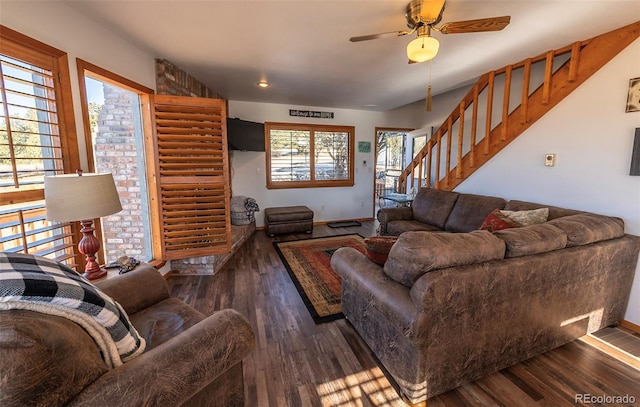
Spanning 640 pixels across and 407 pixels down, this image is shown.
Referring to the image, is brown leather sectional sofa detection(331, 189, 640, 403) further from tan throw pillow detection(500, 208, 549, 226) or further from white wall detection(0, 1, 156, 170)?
white wall detection(0, 1, 156, 170)

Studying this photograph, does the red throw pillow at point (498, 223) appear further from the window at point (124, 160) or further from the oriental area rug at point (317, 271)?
the window at point (124, 160)

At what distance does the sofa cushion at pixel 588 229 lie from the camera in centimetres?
180

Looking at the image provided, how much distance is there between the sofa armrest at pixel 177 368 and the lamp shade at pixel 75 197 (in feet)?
3.43

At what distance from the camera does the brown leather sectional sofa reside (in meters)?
1.43

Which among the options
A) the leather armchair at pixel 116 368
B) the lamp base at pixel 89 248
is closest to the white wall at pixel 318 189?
the lamp base at pixel 89 248

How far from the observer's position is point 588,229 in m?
1.88

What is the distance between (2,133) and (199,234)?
1891mm

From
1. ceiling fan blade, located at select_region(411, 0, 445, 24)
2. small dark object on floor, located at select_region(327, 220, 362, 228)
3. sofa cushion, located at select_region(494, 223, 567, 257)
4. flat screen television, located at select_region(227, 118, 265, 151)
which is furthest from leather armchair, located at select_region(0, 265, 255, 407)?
small dark object on floor, located at select_region(327, 220, 362, 228)

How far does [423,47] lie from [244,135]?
11.3 feet

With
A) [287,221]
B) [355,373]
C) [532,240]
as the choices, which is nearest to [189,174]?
[287,221]

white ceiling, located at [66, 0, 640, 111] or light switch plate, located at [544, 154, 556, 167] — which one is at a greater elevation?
white ceiling, located at [66, 0, 640, 111]

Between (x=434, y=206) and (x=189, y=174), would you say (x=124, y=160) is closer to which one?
(x=189, y=174)

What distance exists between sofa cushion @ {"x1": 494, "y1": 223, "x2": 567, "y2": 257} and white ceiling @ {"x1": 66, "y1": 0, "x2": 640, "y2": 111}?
1579 mm

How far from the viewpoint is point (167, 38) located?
2.46 metres
